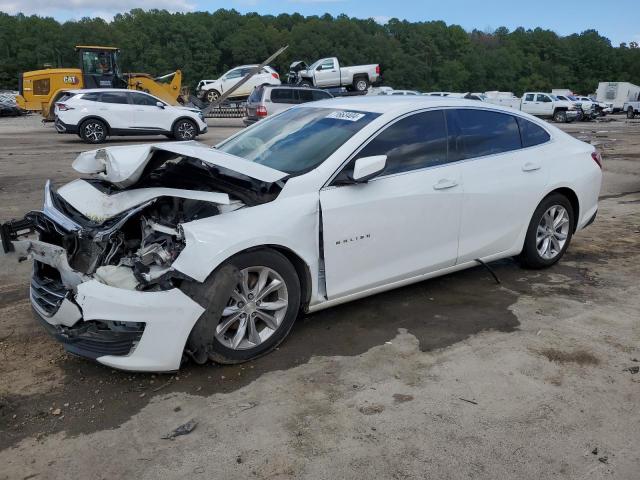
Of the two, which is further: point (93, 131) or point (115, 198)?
point (93, 131)

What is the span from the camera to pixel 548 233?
17.7ft

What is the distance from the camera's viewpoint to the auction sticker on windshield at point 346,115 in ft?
14.3

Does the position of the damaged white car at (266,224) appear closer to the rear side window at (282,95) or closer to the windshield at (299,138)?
the windshield at (299,138)

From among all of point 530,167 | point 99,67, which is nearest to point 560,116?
point 99,67

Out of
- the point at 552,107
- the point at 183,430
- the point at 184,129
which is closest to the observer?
the point at 183,430

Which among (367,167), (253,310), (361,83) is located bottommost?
(253,310)

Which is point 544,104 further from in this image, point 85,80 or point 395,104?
point 395,104

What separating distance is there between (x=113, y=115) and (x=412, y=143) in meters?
15.2

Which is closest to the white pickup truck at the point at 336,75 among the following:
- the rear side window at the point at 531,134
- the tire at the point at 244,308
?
the rear side window at the point at 531,134

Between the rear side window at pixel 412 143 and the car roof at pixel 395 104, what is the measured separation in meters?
0.09

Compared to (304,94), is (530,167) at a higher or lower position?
lower

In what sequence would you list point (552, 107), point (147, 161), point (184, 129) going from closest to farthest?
point (147, 161), point (184, 129), point (552, 107)

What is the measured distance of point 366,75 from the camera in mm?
32375

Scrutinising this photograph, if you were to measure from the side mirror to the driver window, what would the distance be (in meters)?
0.17
